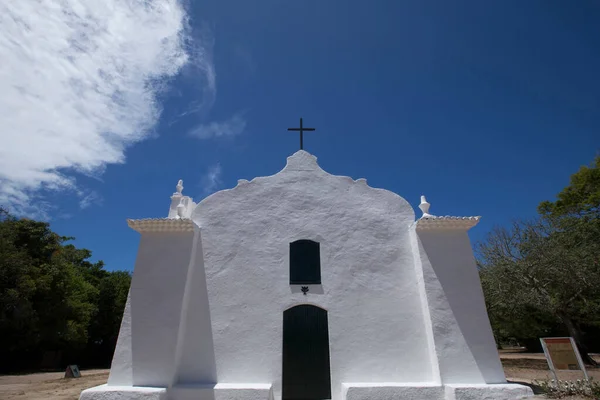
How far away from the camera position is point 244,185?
10.6m

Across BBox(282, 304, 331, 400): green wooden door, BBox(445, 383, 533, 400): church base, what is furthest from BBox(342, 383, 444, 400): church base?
BBox(282, 304, 331, 400): green wooden door

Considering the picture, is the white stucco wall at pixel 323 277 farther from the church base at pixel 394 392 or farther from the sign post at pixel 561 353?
the sign post at pixel 561 353

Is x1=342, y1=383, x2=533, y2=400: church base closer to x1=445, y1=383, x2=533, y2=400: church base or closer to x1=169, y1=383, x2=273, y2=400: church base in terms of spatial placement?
x1=445, y1=383, x2=533, y2=400: church base

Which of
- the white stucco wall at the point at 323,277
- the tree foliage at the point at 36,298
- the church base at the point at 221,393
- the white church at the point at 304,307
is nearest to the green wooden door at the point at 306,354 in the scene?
the white church at the point at 304,307

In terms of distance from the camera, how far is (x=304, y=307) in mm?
9352

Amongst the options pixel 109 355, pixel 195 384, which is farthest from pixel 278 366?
pixel 109 355

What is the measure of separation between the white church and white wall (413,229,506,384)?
2cm

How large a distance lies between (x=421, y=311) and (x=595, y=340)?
27.1m

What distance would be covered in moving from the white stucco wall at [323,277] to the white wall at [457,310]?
0.52 metres

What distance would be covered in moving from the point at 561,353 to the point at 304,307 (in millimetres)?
5862

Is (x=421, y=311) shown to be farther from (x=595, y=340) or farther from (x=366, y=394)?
(x=595, y=340)

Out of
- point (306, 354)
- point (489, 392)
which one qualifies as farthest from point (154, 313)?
point (489, 392)

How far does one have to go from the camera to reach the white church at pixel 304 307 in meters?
Answer: 8.33

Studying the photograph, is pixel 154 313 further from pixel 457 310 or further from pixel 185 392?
pixel 457 310
